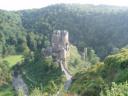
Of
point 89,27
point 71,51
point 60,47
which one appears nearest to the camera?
point 60,47

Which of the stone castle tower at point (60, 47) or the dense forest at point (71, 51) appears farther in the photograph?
the stone castle tower at point (60, 47)

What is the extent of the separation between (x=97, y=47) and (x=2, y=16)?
5835 centimetres

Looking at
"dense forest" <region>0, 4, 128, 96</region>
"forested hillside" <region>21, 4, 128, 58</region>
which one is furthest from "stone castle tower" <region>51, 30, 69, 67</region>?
"forested hillside" <region>21, 4, 128, 58</region>

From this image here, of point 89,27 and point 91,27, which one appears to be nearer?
point 91,27

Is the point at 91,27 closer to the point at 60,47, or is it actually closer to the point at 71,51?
the point at 71,51

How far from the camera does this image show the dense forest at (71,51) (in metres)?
50.2

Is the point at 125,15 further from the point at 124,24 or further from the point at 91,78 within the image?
the point at 91,78

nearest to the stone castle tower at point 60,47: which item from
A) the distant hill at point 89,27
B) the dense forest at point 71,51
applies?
the dense forest at point 71,51

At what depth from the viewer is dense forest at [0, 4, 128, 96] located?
50.2 m

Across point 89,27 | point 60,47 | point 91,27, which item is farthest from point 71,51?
point 89,27

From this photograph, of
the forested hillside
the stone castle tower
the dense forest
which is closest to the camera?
the dense forest

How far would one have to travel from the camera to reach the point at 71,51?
105188mm

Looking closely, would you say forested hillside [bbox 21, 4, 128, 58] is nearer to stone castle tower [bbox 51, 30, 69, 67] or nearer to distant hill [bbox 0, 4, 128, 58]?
distant hill [bbox 0, 4, 128, 58]

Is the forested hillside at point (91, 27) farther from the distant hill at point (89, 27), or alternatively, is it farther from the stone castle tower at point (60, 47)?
the stone castle tower at point (60, 47)
